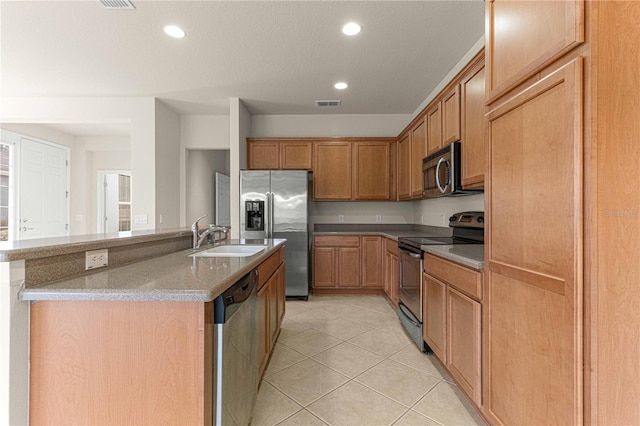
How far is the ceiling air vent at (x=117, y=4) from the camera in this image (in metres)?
2.29

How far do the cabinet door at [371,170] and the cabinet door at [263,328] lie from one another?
9.10 feet

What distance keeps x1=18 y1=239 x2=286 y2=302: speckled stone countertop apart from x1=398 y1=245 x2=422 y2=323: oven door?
1561 mm

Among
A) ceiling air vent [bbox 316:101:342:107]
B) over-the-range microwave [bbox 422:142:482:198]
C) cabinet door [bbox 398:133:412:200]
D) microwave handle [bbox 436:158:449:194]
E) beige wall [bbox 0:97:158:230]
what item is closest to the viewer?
over-the-range microwave [bbox 422:142:482:198]

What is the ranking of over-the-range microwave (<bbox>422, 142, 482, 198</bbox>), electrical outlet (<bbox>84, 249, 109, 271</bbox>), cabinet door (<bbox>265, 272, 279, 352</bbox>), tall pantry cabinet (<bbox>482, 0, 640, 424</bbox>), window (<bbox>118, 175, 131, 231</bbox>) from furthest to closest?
1. window (<bbox>118, 175, 131, 231</bbox>)
2. over-the-range microwave (<bbox>422, 142, 482, 198</bbox>)
3. cabinet door (<bbox>265, 272, 279, 352</bbox>)
4. electrical outlet (<bbox>84, 249, 109, 271</bbox>)
5. tall pantry cabinet (<bbox>482, 0, 640, 424</bbox>)

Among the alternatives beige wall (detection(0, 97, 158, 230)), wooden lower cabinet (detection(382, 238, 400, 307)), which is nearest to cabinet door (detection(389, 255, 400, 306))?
wooden lower cabinet (detection(382, 238, 400, 307))

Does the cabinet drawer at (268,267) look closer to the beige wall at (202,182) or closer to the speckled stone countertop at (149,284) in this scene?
the speckled stone countertop at (149,284)

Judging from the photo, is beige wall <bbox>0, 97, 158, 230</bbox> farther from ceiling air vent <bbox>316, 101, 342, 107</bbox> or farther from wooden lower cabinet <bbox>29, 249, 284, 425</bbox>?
wooden lower cabinet <bbox>29, 249, 284, 425</bbox>

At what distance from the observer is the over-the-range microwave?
8.29ft

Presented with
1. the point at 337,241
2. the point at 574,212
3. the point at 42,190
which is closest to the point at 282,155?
the point at 337,241

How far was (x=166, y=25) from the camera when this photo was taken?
261cm

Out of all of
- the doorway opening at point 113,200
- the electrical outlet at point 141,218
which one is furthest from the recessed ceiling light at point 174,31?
the doorway opening at point 113,200

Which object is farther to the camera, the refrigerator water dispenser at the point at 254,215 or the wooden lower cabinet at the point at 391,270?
the refrigerator water dispenser at the point at 254,215

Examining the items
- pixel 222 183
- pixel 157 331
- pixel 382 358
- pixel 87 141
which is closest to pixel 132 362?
pixel 157 331

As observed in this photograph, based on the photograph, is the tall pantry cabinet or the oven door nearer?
the tall pantry cabinet
